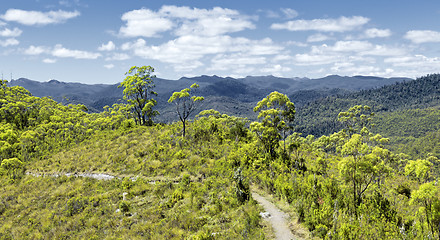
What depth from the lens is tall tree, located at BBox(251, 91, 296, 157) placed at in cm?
2891

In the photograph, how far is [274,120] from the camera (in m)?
29.1

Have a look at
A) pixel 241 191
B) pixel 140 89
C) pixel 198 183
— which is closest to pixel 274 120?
pixel 198 183

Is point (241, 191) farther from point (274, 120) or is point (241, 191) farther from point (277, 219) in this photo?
point (274, 120)

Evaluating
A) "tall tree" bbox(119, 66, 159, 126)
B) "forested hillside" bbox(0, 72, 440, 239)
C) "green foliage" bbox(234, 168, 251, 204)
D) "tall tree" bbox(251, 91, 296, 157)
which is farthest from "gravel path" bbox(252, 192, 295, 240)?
"tall tree" bbox(119, 66, 159, 126)

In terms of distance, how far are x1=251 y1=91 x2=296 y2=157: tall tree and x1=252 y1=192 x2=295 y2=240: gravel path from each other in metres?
10.4

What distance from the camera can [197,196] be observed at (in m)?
20.8

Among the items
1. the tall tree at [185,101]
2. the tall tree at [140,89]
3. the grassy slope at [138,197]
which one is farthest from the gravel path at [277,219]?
the tall tree at [140,89]

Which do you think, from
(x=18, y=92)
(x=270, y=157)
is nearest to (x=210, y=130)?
(x=270, y=157)

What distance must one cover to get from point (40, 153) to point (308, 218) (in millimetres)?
46271

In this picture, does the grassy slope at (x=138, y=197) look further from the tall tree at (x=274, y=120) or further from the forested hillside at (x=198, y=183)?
the tall tree at (x=274, y=120)

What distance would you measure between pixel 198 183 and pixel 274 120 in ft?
37.6

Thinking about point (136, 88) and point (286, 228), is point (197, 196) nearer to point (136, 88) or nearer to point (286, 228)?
point (286, 228)

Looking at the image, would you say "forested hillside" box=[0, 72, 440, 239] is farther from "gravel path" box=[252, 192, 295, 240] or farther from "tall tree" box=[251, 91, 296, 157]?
"gravel path" box=[252, 192, 295, 240]

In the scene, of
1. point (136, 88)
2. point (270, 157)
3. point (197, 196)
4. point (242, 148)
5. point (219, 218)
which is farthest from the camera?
point (136, 88)
